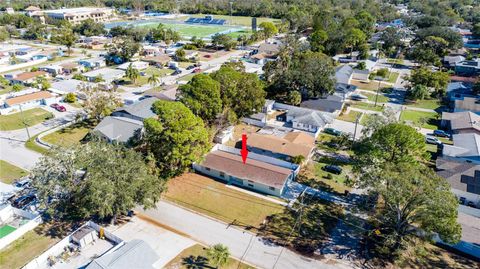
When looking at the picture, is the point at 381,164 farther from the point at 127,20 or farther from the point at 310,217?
the point at 127,20

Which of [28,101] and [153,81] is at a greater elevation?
[153,81]

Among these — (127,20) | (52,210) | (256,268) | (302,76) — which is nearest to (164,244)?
(256,268)

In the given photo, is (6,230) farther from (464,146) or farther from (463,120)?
(463,120)

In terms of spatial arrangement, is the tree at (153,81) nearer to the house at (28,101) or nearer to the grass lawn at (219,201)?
the house at (28,101)

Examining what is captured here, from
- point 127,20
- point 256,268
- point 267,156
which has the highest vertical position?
point 127,20

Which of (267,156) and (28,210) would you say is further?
(267,156)

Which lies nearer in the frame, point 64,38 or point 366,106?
point 366,106

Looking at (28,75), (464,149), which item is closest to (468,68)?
(464,149)
